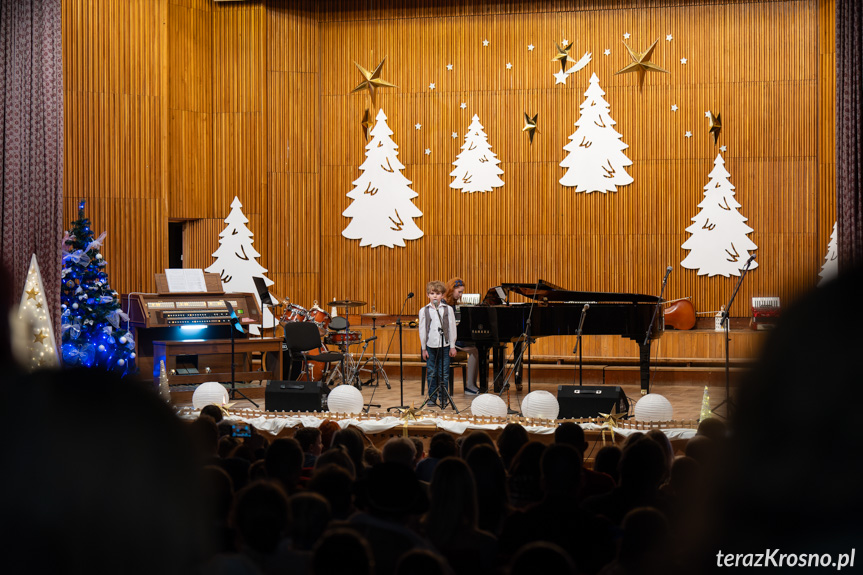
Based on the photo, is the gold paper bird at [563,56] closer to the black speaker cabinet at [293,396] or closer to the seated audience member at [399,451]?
the black speaker cabinet at [293,396]

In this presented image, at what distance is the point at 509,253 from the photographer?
13.3 meters

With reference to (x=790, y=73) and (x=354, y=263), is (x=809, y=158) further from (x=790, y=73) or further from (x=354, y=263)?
(x=354, y=263)

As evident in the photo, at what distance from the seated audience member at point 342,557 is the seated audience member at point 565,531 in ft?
3.18

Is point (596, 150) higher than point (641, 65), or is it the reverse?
point (641, 65)

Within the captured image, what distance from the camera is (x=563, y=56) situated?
40.9 feet

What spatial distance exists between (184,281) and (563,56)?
6465mm

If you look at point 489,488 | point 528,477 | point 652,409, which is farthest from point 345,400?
point 489,488

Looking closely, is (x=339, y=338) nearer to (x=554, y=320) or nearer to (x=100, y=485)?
(x=554, y=320)

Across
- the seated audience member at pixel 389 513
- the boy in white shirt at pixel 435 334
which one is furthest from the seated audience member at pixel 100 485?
the boy in white shirt at pixel 435 334

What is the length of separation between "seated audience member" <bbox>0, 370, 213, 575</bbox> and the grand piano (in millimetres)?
8153

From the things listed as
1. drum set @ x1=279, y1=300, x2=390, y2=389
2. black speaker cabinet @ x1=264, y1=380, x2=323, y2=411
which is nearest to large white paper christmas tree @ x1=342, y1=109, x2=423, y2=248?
drum set @ x1=279, y1=300, x2=390, y2=389

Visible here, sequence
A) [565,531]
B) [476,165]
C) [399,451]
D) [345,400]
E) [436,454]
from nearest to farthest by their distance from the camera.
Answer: [565,531] < [399,451] < [436,454] < [345,400] < [476,165]

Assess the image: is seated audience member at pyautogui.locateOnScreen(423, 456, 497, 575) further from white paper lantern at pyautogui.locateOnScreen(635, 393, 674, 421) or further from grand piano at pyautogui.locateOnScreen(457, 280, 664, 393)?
grand piano at pyautogui.locateOnScreen(457, 280, 664, 393)

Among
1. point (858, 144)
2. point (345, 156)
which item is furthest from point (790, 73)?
point (345, 156)
